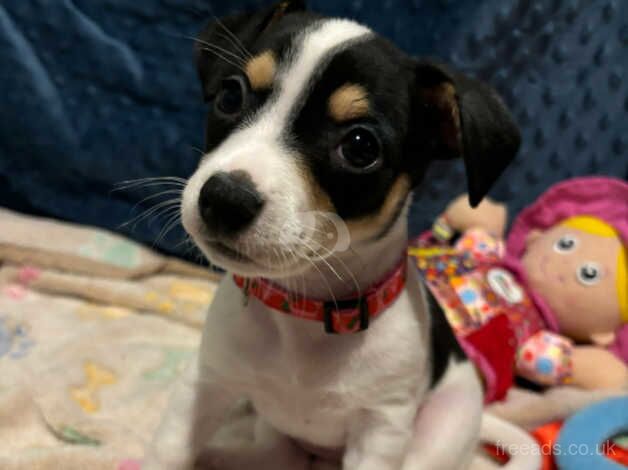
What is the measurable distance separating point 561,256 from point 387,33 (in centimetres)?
100

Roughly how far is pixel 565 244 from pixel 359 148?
1372mm

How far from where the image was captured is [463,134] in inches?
50.8

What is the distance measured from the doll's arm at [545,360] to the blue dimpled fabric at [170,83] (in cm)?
67

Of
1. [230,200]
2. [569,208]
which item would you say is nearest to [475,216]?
[569,208]

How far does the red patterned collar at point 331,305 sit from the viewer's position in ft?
4.66

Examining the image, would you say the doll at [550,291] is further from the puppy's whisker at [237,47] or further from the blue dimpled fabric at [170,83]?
the puppy's whisker at [237,47]

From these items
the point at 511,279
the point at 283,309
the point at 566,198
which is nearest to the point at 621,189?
the point at 566,198

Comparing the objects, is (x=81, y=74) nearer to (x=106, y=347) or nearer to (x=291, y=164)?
(x=106, y=347)

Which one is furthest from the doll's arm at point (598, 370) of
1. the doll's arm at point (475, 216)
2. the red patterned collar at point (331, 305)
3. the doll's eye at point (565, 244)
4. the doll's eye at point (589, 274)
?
the red patterned collar at point (331, 305)

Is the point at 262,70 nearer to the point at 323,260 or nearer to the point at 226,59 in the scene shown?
the point at 226,59

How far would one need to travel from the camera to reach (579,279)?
7.47 ft

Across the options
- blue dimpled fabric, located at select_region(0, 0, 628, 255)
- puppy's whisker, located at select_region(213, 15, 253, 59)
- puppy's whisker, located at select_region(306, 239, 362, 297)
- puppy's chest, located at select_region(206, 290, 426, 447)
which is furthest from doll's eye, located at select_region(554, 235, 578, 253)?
puppy's whisker, located at select_region(213, 15, 253, 59)

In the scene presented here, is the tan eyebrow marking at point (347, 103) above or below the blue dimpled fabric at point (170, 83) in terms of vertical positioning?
above

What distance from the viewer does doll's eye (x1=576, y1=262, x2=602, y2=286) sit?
2258mm
